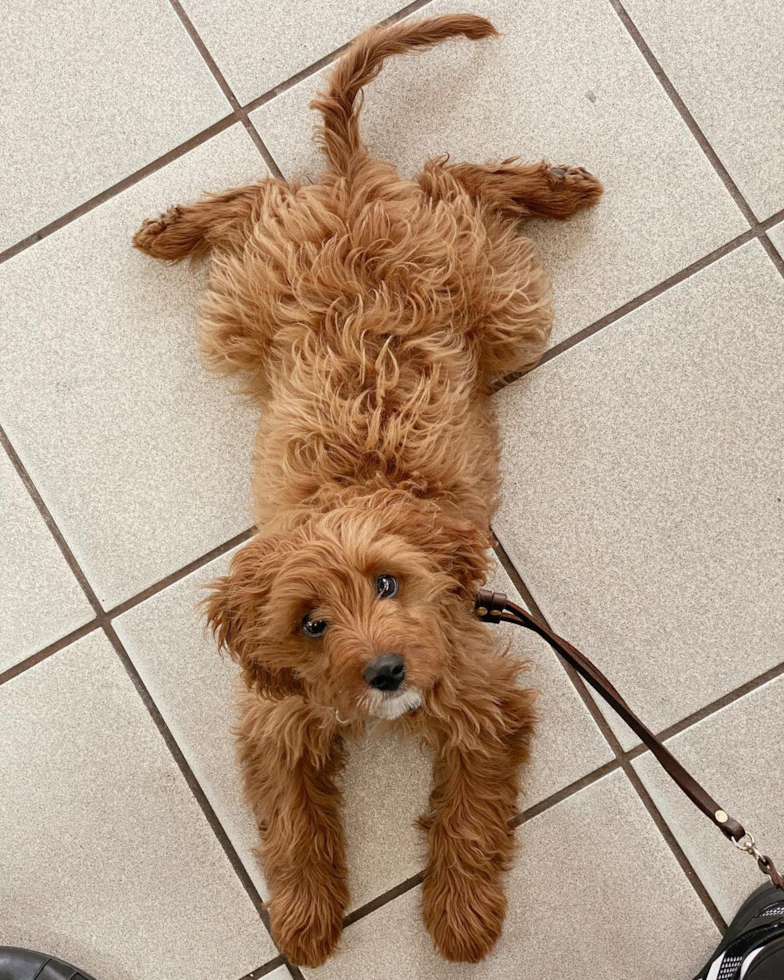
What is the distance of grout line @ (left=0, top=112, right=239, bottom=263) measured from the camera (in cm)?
195

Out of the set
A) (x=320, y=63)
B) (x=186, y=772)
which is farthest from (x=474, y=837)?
(x=320, y=63)

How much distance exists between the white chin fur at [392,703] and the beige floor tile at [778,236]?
1.29 m

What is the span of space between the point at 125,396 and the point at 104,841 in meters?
0.96

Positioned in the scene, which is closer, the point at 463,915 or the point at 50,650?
the point at 463,915

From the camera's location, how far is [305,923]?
1.74 m

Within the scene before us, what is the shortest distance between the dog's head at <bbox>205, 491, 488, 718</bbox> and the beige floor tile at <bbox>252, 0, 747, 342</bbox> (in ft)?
2.53

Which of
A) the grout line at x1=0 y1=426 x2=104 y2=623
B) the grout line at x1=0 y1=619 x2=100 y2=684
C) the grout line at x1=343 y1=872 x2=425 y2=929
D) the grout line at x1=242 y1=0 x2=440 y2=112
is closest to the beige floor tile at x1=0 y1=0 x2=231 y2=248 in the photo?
the grout line at x1=242 y1=0 x2=440 y2=112

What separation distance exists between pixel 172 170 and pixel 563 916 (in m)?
1.81

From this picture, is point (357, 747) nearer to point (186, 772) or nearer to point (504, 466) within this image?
point (186, 772)

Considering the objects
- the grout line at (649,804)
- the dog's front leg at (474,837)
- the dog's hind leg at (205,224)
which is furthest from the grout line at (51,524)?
the grout line at (649,804)

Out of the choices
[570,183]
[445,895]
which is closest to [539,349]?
[570,183]

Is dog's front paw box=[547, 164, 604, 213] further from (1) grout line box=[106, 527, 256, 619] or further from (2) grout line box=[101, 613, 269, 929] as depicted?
(2) grout line box=[101, 613, 269, 929]

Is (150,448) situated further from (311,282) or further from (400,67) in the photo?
(400,67)

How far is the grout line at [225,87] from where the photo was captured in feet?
6.39
